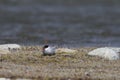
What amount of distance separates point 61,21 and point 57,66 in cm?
1272

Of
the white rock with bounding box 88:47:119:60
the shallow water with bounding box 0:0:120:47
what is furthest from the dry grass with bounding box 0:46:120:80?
the shallow water with bounding box 0:0:120:47

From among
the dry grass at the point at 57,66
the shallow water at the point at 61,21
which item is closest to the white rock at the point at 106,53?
the dry grass at the point at 57,66

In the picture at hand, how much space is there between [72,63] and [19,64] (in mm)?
843

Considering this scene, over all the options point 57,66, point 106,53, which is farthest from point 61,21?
point 57,66

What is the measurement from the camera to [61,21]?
23.3 metres

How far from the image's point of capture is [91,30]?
20.9 meters

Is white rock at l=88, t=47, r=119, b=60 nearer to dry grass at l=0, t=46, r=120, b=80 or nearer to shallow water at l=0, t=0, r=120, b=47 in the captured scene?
dry grass at l=0, t=46, r=120, b=80

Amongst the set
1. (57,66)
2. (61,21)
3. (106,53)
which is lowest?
(57,66)

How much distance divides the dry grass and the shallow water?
531 centimetres

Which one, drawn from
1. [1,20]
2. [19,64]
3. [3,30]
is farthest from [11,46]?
[1,20]

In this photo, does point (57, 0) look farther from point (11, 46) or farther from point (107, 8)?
point (11, 46)

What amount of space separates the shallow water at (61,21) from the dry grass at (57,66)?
209 inches

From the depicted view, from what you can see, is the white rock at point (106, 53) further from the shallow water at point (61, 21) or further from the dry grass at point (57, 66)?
the shallow water at point (61, 21)

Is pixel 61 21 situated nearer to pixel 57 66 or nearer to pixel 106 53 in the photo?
pixel 106 53
